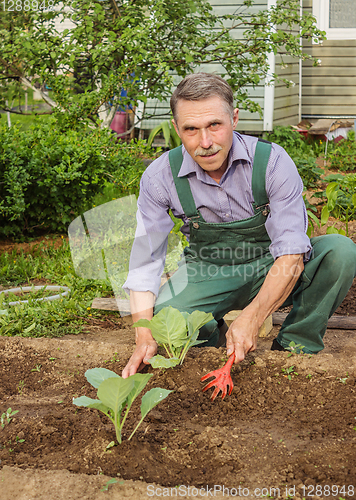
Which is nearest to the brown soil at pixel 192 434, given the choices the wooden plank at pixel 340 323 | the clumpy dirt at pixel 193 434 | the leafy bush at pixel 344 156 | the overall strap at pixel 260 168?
the clumpy dirt at pixel 193 434

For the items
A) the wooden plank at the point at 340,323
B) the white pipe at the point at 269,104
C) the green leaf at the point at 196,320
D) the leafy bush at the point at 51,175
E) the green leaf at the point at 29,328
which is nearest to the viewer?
the green leaf at the point at 196,320

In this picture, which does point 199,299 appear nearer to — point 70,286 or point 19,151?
point 70,286

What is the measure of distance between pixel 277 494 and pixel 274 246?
108 centimetres

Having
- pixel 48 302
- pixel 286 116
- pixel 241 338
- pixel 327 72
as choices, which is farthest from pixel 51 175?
pixel 327 72

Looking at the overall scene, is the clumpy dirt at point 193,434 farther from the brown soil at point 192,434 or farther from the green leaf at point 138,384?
the green leaf at point 138,384

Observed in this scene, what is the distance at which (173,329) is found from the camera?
1941 mm

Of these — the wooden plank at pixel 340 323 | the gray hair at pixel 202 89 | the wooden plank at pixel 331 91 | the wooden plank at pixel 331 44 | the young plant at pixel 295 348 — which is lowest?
the wooden plank at pixel 340 323

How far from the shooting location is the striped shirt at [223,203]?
7.07 feet

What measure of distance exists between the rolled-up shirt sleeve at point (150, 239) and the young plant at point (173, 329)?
315mm

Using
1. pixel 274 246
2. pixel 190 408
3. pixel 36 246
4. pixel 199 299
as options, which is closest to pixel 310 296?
pixel 274 246

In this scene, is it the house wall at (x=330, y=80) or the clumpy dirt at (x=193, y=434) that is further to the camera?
the house wall at (x=330, y=80)

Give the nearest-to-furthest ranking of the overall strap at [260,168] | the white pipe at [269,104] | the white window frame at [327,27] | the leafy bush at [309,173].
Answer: the overall strap at [260,168], the leafy bush at [309,173], the white pipe at [269,104], the white window frame at [327,27]

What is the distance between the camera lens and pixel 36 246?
4281 millimetres

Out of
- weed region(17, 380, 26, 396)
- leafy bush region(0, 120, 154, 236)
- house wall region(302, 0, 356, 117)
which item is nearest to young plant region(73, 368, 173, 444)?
weed region(17, 380, 26, 396)
